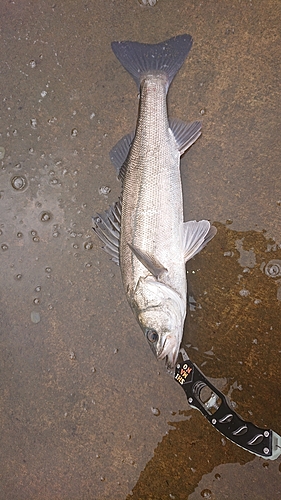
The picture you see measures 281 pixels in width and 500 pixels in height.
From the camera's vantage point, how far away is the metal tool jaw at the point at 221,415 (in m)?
2.53

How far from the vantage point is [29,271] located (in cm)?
305

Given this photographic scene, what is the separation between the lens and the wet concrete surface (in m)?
2.68

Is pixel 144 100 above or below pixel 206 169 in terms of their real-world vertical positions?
above

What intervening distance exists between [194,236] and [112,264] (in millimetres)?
696

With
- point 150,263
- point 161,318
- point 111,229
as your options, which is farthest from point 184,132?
point 161,318

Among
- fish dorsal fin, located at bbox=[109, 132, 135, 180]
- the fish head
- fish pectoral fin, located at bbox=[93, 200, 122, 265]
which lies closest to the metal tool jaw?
the fish head

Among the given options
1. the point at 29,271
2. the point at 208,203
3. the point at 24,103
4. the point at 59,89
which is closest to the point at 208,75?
the point at 208,203

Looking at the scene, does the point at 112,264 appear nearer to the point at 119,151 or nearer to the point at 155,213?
the point at 155,213

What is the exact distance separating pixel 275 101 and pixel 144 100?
912mm

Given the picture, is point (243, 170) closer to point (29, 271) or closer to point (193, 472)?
point (29, 271)

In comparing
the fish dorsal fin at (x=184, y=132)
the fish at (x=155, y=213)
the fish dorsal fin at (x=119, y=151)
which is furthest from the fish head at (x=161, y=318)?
the fish dorsal fin at (x=184, y=132)

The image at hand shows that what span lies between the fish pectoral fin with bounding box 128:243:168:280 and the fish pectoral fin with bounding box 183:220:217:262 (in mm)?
224

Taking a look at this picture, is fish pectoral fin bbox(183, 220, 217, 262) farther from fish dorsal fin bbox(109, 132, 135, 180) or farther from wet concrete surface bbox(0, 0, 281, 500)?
fish dorsal fin bbox(109, 132, 135, 180)

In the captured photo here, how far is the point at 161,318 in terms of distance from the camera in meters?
2.36
